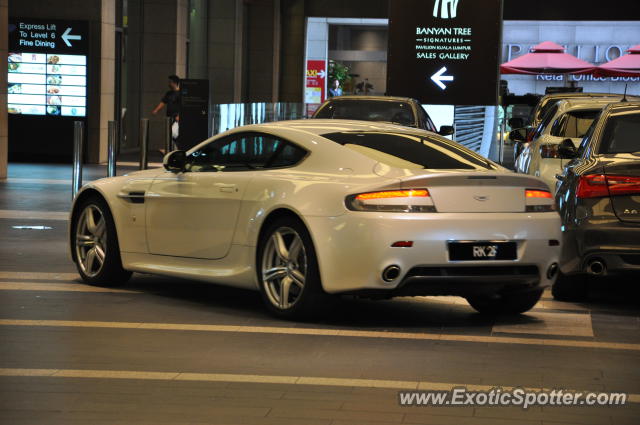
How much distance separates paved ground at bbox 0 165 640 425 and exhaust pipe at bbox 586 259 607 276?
0.30 metres

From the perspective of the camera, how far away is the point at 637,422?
558cm

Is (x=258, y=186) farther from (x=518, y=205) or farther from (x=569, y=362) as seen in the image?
(x=569, y=362)

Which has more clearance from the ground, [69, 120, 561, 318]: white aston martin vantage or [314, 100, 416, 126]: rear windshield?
[314, 100, 416, 126]: rear windshield

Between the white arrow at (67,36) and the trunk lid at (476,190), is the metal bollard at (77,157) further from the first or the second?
the white arrow at (67,36)

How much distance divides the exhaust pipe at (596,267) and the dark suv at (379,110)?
26.2 ft

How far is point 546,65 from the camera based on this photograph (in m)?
38.8

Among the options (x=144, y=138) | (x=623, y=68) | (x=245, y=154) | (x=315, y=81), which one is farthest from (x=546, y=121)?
(x=315, y=81)

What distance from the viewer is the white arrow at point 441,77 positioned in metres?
17.9

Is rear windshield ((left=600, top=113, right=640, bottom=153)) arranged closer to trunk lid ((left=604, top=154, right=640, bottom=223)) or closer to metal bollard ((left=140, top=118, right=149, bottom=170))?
trunk lid ((left=604, top=154, right=640, bottom=223))

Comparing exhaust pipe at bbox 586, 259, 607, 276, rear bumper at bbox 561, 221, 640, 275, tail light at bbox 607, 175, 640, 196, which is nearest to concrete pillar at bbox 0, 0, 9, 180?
rear bumper at bbox 561, 221, 640, 275

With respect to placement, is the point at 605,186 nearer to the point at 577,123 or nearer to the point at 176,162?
the point at 176,162

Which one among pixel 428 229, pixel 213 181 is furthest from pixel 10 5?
pixel 428 229

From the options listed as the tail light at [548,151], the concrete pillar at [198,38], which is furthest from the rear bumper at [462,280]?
the concrete pillar at [198,38]

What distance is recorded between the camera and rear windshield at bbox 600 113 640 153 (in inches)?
381
